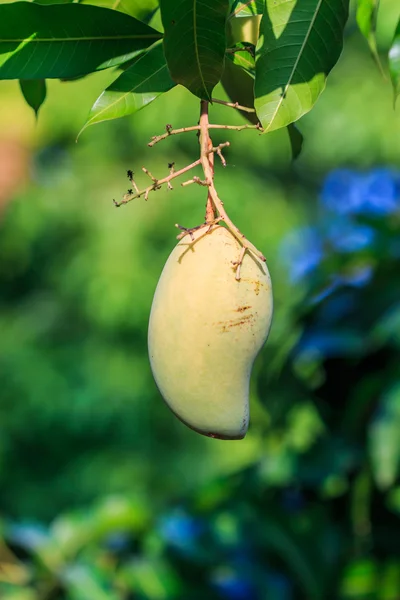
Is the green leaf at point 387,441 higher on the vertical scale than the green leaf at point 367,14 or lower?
lower

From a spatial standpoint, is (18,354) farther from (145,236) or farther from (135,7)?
A: (135,7)

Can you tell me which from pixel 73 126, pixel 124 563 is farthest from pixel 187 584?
pixel 73 126

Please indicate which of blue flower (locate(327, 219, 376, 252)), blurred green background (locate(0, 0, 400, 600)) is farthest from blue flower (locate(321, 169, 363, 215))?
blue flower (locate(327, 219, 376, 252))

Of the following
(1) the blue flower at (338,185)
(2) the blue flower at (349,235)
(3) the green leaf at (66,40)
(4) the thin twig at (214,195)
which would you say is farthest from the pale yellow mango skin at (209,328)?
(1) the blue flower at (338,185)

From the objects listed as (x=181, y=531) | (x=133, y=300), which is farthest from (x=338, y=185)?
(x=181, y=531)

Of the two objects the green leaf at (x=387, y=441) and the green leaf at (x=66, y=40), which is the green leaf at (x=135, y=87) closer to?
the green leaf at (x=66, y=40)

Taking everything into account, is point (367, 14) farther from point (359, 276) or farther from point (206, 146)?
point (359, 276)
